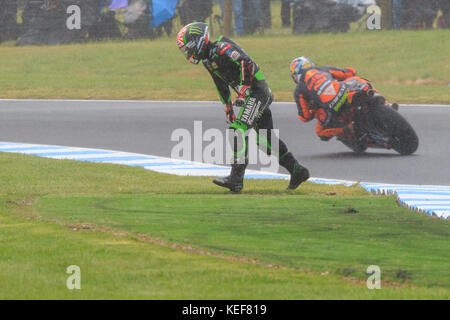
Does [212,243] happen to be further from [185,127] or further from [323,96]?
[185,127]

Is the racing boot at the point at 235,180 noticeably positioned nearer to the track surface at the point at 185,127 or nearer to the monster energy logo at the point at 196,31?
the monster energy logo at the point at 196,31

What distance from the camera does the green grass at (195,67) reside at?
21.0 metres

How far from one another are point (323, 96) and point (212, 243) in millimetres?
6287

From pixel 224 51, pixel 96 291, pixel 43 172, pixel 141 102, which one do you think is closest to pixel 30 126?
pixel 141 102

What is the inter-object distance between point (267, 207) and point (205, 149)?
5.67 meters

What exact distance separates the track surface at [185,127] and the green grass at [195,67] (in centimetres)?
155

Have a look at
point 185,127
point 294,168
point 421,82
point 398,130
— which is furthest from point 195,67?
point 294,168

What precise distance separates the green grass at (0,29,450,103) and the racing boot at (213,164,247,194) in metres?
9.91

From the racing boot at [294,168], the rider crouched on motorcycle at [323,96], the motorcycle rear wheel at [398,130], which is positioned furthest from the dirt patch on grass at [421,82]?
the racing boot at [294,168]

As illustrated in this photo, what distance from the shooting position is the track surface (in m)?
12.9

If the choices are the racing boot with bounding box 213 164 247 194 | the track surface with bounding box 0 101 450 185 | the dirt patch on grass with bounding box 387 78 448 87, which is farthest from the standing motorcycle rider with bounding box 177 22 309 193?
the dirt patch on grass with bounding box 387 78 448 87

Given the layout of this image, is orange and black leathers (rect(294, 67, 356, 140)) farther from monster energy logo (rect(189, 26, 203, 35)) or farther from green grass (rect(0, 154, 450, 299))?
monster energy logo (rect(189, 26, 203, 35))

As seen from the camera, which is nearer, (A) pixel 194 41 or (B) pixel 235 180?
(A) pixel 194 41

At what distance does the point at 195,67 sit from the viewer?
83.4ft
